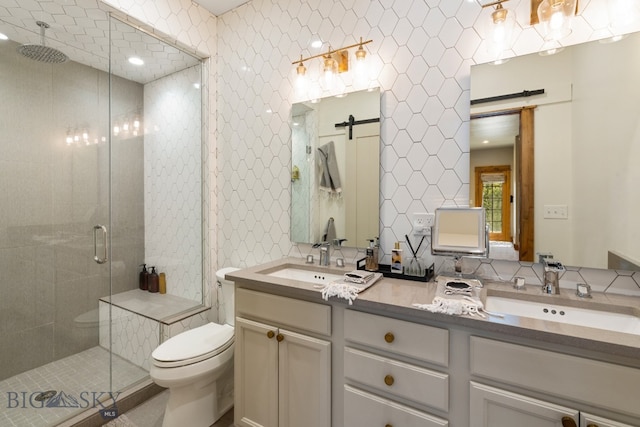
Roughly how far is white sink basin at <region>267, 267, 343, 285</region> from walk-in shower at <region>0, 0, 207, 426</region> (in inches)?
40.7

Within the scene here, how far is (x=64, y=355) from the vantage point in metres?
2.34

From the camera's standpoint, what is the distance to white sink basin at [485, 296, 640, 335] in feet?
3.73

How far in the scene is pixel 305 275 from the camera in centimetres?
192

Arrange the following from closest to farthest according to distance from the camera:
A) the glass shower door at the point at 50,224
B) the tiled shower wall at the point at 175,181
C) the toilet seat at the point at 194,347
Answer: the toilet seat at the point at 194,347 < the glass shower door at the point at 50,224 < the tiled shower wall at the point at 175,181

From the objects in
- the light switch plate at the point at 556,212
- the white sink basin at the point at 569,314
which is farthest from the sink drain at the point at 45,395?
the light switch plate at the point at 556,212

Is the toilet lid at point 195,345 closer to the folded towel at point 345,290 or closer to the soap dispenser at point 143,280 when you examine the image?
the folded towel at point 345,290

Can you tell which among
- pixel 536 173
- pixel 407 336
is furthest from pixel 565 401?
pixel 536 173

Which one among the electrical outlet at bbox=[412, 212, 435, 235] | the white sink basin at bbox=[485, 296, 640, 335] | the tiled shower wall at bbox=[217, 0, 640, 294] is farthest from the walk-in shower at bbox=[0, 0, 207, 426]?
the white sink basin at bbox=[485, 296, 640, 335]

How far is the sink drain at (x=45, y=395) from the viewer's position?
195 cm

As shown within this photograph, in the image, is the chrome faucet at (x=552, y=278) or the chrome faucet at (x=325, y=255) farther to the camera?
the chrome faucet at (x=325, y=255)

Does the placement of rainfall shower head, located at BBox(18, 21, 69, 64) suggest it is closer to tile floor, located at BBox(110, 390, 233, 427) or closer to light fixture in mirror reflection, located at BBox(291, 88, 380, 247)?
light fixture in mirror reflection, located at BBox(291, 88, 380, 247)

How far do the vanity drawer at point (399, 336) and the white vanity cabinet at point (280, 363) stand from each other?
0.14 metres

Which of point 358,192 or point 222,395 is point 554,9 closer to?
point 358,192

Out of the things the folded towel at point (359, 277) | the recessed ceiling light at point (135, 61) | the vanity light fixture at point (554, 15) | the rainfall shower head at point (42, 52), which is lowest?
the folded towel at point (359, 277)
